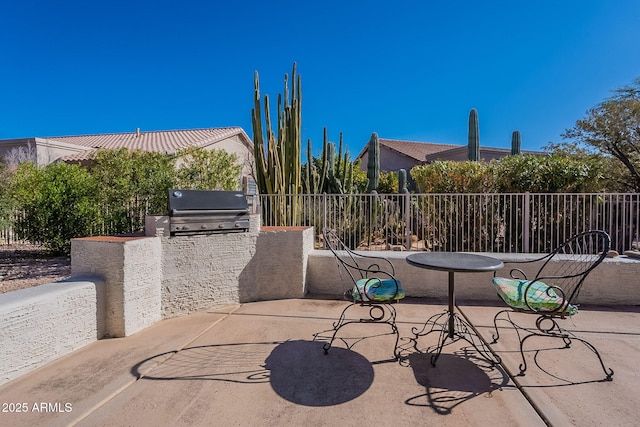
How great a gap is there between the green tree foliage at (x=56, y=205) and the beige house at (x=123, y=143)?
19.7 feet

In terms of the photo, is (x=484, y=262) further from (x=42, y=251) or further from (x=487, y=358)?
(x=42, y=251)

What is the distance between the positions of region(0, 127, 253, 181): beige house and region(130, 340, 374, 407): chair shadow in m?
9.81

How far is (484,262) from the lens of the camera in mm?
2791

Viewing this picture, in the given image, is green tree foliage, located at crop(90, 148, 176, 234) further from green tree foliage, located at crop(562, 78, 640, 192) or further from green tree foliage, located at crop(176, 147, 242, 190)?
green tree foliage, located at crop(562, 78, 640, 192)

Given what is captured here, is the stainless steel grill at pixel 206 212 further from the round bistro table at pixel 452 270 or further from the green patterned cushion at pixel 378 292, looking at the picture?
the round bistro table at pixel 452 270

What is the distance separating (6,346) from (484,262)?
13.0 ft

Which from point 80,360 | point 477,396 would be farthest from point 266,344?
point 477,396

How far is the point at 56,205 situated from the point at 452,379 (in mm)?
7208

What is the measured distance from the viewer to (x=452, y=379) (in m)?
2.46

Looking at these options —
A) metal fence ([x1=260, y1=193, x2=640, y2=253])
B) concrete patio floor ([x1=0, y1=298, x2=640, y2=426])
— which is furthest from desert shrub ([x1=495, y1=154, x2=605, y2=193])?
concrete patio floor ([x1=0, y1=298, x2=640, y2=426])

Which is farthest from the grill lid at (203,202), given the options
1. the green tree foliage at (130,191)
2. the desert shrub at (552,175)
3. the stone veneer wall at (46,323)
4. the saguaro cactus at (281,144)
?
the desert shrub at (552,175)

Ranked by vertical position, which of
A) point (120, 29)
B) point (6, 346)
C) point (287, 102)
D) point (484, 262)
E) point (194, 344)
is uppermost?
point (120, 29)

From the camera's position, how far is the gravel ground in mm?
4574

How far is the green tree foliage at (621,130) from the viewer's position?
29.9ft
